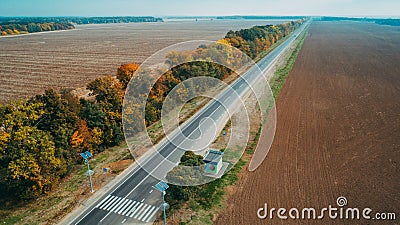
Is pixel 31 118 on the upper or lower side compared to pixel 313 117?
upper

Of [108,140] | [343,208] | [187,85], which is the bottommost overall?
[343,208]

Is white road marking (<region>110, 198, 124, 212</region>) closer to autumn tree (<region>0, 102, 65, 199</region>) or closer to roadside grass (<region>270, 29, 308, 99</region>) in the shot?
autumn tree (<region>0, 102, 65, 199</region>)

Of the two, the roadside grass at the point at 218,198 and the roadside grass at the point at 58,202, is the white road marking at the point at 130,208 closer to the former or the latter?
the roadside grass at the point at 218,198

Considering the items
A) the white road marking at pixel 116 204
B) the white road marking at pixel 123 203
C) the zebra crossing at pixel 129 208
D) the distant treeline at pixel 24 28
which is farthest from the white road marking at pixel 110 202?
the distant treeline at pixel 24 28

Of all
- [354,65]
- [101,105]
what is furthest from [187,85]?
[354,65]

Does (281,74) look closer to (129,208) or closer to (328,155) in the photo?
(328,155)

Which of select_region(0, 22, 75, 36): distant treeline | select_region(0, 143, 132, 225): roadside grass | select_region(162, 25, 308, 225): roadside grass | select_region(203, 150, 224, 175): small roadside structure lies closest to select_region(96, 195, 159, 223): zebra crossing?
select_region(162, 25, 308, 225): roadside grass

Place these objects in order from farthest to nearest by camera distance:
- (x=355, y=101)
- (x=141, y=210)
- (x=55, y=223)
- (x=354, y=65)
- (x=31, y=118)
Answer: (x=354, y=65)
(x=355, y=101)
(x=31, y=118)
(x=141, y=210)
(x=55, y=223)

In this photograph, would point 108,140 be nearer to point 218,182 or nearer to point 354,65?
point 218,182
